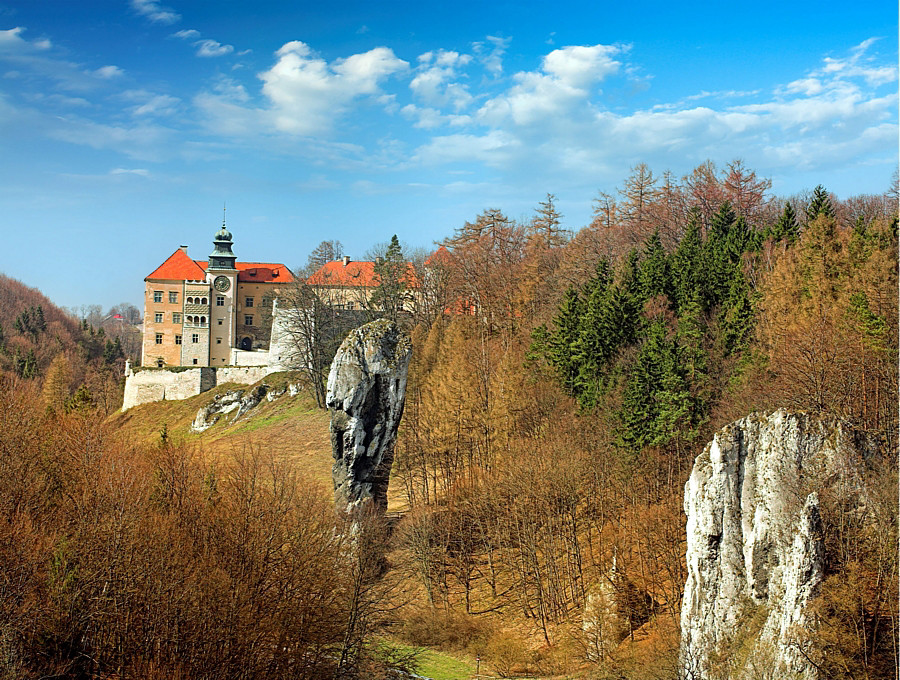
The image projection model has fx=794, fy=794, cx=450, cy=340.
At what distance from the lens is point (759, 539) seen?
18141 mm

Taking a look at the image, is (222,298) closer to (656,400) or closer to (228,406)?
(228,406)

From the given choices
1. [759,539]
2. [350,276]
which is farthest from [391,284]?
[759,539]

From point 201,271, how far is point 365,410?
155 feet

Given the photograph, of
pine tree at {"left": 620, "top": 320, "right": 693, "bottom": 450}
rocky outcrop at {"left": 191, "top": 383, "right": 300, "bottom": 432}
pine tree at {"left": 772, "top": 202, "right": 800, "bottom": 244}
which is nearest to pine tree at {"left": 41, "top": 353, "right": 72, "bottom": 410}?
rocky outcrop at {"left": 191, "top": 383, "right": 300, "bottom": 432}

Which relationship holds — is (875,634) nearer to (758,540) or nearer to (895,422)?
(758,540)

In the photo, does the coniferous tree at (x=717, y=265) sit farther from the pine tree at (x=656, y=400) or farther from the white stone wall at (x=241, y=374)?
the white stone wall at (x=241, y=374)

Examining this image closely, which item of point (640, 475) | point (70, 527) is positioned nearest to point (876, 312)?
point (640, 475)

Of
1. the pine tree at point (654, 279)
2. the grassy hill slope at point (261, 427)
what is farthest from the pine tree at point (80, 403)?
the pine tree at point (654, 279)

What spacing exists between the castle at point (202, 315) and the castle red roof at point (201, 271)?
9 cm

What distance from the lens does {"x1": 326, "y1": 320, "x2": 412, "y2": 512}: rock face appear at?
28.8 metres

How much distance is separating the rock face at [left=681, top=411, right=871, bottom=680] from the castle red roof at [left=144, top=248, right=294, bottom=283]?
54207 mm

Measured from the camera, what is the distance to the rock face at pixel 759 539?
16.5 metres

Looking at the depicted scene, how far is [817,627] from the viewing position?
52.5ft

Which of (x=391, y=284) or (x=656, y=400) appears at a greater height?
(x=391, y=284)
